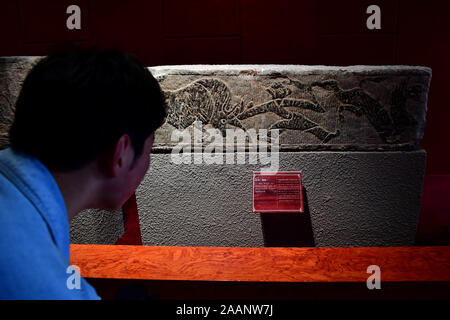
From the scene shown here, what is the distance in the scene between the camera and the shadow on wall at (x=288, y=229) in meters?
1.71

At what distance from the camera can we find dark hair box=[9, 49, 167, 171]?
0.63m

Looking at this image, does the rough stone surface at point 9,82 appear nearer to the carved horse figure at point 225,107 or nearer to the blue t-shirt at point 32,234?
the carved horse figure at point 225,107

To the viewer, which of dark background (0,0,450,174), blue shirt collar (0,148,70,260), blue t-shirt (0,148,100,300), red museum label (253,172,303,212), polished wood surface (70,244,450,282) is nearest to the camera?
blue t-shirt (0,148,100,300)

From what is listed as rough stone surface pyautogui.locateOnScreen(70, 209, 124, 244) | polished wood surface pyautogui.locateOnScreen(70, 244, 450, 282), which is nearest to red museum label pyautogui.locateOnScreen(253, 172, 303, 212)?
polished wood surface pyautogui.locateOnScreen(70, 244, 450, 282)

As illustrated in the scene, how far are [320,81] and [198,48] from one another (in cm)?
91

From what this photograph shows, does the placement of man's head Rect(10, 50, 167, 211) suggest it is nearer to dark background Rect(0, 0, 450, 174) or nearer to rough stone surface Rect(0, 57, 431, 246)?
rough stone surface Rect(0, 57, 431, 246)

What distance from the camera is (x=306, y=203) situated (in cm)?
169

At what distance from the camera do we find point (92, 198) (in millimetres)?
748

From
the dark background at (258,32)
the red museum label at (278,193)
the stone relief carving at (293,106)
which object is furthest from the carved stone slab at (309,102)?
the dark background at (258,32)

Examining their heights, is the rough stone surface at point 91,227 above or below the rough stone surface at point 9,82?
below

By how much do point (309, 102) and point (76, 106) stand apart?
1.15 m

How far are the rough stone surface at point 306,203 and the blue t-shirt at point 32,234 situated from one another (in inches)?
40.0

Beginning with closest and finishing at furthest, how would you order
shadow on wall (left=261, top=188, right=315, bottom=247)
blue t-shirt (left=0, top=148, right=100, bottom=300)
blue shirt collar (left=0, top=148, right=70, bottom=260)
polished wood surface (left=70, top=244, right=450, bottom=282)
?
blue t-shirt (left=0, top=148, right=100, bottom=300) → blue shirt collar (left=0, top=148, right=70, bottom=260) → polished wood surface (left=70, top=244, right=450, bottom=282) → shadow on wall (left=261, top=188, right=315, bottom=247)

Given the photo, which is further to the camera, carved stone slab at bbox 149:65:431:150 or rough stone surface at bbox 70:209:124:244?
rough stone surface at bbox 70:209:124:244
